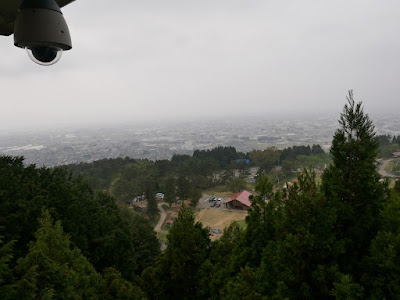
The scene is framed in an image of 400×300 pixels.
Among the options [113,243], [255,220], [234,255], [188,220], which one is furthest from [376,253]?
[113,243]

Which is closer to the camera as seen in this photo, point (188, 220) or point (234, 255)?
point (234, 255)

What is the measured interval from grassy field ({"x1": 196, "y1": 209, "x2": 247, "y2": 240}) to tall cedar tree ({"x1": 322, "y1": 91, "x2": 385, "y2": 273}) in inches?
542

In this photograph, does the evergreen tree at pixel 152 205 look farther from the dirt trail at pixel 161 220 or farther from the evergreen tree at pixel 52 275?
the evergreen tree at pixel 52 275

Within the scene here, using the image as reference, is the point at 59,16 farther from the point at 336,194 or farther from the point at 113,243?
the point at 113,243

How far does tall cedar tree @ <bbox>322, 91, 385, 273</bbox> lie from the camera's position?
5.55 metres

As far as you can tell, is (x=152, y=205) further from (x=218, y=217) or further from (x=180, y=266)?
(x=180, y=266)

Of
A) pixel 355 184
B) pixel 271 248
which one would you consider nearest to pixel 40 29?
pixel 271 248

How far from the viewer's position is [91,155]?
56094 mm

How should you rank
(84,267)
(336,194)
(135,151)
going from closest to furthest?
(336,194) < (84,267) < (135,151)

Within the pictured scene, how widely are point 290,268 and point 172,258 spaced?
3.41 m

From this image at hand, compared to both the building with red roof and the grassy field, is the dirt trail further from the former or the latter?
the building with red roof

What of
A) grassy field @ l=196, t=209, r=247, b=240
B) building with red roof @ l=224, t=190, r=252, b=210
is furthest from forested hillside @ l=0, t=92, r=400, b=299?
building with red roof @ l=224, t=190, r=252, b=210

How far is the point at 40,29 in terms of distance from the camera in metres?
1.46

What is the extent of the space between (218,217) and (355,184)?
16398 mm
